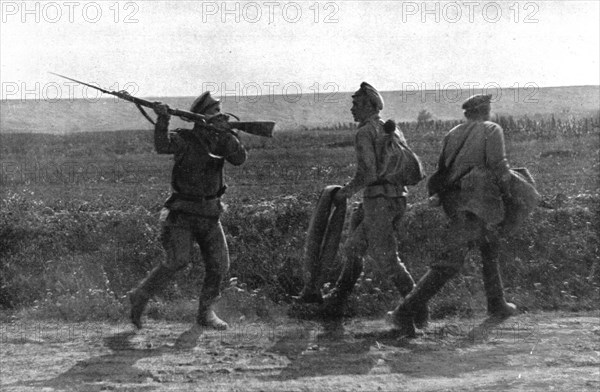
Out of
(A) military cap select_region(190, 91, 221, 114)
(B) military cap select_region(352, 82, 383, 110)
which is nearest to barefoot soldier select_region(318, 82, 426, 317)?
(B) military cap select_region(352, 82, 383, 110)

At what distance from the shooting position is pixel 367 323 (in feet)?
27.3

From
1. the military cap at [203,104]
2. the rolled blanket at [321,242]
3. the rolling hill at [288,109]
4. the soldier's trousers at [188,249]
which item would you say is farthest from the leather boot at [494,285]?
the rolling hill at [288,109]

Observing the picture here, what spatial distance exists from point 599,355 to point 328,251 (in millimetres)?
2791

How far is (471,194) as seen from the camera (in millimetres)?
7738

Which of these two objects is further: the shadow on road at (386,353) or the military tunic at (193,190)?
the military tunic at (193,190)

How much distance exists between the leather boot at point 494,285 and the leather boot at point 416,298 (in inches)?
39.1

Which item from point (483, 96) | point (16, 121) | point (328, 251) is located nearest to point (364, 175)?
point (328, 251)

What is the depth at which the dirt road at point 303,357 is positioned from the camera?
19.9ft

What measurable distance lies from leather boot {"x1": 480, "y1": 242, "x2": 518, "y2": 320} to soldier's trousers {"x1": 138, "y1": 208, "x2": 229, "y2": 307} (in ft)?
9.12

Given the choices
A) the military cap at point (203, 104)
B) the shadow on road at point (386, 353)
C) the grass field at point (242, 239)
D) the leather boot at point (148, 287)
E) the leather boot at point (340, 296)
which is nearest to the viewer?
the shadow on road at point (386, 353)

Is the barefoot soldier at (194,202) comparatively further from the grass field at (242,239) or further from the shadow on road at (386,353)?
the shadow on road at (386,353)

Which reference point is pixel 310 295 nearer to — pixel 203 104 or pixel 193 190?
pixel 193 190

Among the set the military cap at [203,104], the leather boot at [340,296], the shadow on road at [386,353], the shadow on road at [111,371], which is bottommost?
the shadow on road at [386,353]

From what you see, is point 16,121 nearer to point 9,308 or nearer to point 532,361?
point 9,308
